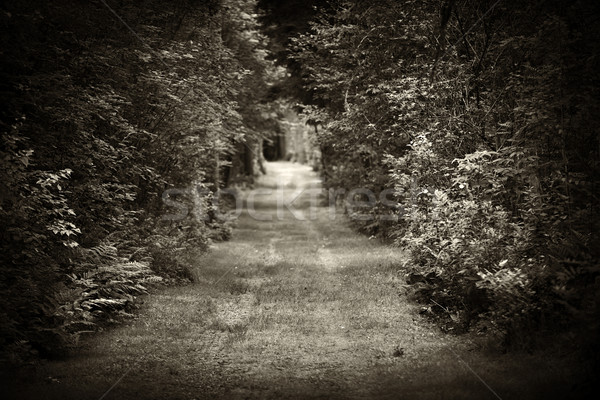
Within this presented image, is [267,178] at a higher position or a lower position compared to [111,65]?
lower

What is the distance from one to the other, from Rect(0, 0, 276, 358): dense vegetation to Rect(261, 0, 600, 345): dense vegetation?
6570mm

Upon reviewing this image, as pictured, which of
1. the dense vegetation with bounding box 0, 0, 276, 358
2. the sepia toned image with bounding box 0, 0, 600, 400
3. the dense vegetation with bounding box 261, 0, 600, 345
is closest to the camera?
the sepia toned image with bounding box 0, 0, 600, 400

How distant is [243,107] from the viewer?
97.0 ft

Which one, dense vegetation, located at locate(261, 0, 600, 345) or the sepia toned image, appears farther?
dense vegetation, located at locate(261, 0, 600, 345)

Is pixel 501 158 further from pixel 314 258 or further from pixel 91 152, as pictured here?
pixel 314 258

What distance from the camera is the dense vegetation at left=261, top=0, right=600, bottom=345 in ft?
25.8

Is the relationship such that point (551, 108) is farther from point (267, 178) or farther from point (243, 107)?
point (267, 178)

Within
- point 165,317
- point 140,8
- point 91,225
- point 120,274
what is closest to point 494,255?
point 165,317

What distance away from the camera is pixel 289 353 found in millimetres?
8594

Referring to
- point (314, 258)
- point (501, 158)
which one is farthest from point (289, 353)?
point (314, 258)

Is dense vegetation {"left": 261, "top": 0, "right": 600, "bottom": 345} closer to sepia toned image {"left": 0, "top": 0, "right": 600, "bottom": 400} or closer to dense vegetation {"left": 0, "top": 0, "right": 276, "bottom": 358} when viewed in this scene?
sepia toned image {"left": 0, "top": 0, "right": 600, "bottom": 400}

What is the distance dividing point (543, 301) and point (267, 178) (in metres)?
45.8

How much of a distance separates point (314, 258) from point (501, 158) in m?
9.39

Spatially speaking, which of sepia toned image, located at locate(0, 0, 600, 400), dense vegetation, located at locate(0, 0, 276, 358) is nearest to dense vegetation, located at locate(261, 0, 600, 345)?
sepia toned image, located at locate(0, 0, 600, 400)
